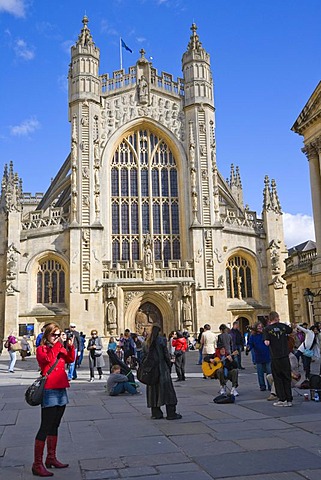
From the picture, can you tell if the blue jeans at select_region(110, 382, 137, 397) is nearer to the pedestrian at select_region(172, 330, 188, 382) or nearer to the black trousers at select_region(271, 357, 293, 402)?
the pedestrian at select_region(172, 330, 188, 382)

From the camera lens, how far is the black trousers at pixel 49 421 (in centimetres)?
534

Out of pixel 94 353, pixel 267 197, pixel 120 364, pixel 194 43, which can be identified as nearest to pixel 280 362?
pixel 120 364

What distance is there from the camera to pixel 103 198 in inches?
1299

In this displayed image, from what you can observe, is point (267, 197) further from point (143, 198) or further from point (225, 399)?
point (225, 399)

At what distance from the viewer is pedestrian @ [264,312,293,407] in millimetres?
9070

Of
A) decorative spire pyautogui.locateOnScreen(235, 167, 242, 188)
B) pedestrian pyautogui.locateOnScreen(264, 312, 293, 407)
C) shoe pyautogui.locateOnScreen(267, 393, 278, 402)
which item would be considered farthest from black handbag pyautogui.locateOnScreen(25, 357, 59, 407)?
decorative spire pyautogui.locateOnScreen(235, 167, 242, 188)

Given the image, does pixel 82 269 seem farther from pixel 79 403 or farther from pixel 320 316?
pixel 79 403

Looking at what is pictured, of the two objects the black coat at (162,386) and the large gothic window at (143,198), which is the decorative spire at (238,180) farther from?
the black coat at (162,386)

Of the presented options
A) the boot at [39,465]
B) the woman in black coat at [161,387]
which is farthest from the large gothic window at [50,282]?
the boot at [39,465]

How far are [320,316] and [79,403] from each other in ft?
32.7

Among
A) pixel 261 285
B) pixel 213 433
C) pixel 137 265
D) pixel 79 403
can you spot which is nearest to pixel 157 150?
pixel 137 265

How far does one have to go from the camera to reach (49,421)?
17.8 feet

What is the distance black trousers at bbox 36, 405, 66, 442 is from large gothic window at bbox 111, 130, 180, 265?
90.4 feet

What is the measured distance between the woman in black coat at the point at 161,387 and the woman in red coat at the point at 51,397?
265cm
